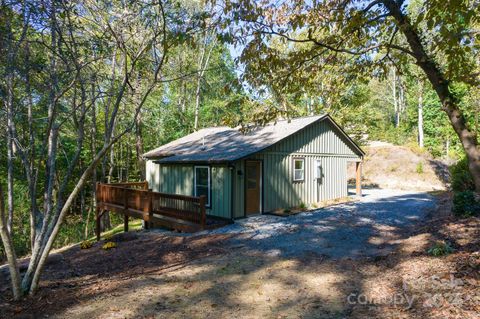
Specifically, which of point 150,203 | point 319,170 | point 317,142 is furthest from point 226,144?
point 319,170

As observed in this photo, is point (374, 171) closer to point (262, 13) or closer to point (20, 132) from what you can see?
point (262, 13)

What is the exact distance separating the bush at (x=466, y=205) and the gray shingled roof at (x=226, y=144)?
19.4ft

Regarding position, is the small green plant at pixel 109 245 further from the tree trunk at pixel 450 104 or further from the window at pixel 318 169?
the tree trunk at pixel 450 104

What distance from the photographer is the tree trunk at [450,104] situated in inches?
210

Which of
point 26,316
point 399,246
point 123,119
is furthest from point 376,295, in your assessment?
point 123,119

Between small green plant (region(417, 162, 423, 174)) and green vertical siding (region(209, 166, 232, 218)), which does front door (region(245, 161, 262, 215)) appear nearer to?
green vertical siding (region(209, 166, 232, 218))

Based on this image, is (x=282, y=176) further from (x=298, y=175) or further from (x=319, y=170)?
(x=319, y=170)

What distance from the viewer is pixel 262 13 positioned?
680 cm

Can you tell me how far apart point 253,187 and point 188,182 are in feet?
9.26

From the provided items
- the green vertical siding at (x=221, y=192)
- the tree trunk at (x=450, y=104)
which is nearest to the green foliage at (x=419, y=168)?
the green vertical siding at (x=221, y=192)

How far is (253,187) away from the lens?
12547 mm

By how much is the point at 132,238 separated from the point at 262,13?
8.58 meters

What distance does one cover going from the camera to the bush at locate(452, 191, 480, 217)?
8.82 m

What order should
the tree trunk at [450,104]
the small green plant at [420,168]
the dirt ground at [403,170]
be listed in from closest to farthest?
the tree trunk at [450,104]
the dirt ground at [403,170]
the small green plant at [420,168]
